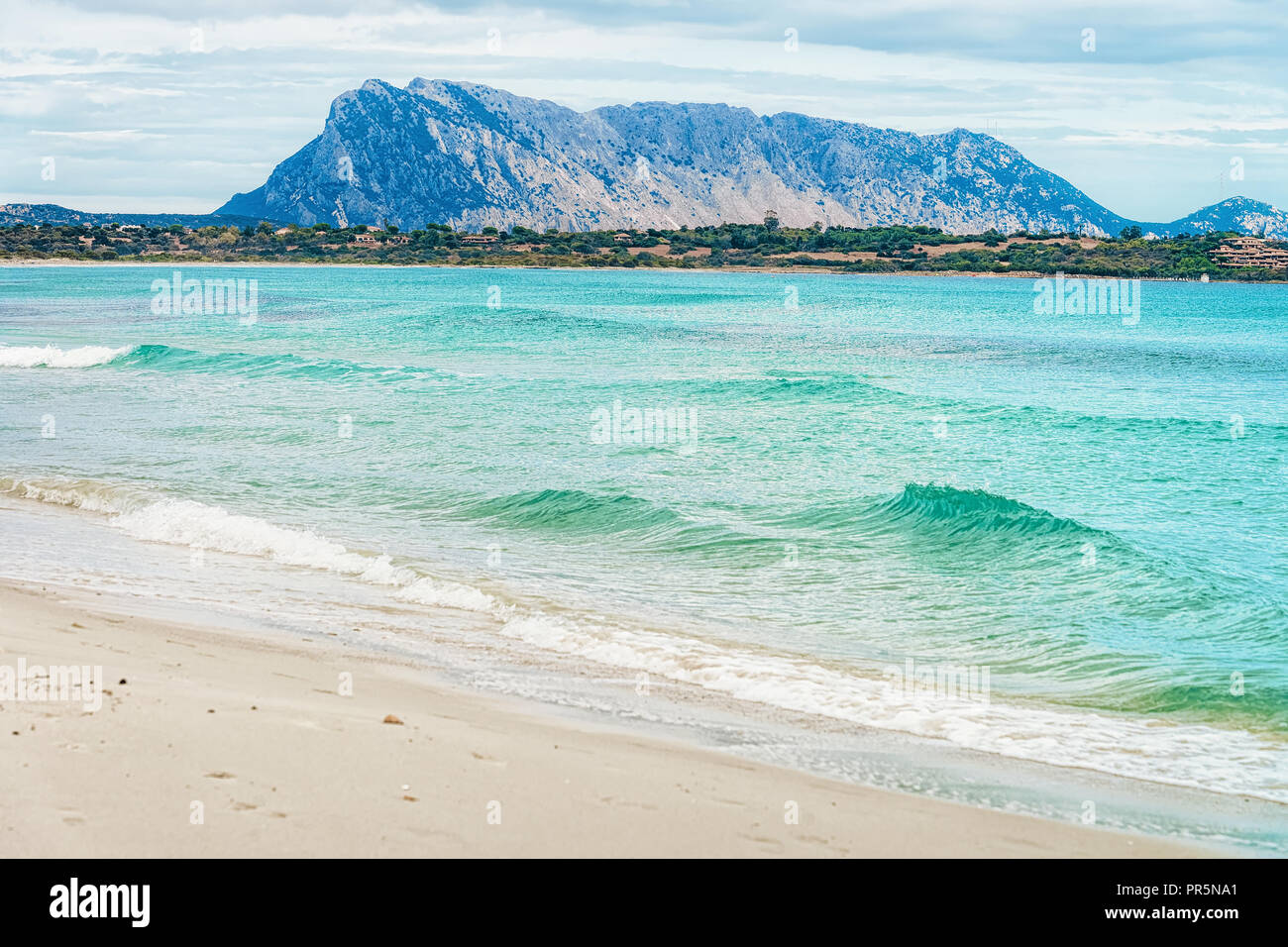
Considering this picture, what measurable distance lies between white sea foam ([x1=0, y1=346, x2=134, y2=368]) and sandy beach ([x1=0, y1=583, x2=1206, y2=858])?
30904 millimetres

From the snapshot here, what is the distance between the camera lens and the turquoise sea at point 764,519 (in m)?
9.07

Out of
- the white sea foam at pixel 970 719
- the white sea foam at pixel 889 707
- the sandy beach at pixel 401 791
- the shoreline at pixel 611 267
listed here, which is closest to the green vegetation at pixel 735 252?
the shoreline at pixel 611 267

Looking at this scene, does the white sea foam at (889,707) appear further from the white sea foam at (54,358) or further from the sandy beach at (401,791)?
the white sea foam at (54,358)

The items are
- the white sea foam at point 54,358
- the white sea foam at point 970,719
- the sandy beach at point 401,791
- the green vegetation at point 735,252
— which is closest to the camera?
the sandy beach at point 401,791

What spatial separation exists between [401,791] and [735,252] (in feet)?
591

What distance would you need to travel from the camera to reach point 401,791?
577 cm

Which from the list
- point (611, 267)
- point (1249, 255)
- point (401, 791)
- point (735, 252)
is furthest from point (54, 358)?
point (1249, 255)

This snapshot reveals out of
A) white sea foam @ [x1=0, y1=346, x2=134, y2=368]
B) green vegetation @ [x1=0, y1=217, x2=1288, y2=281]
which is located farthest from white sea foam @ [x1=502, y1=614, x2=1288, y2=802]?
green vegetation @ [x1=0, y1=217, x2=1288, y2=281]

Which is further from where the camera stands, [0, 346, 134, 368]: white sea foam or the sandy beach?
[0, 346, 134, 368]: white sea foam

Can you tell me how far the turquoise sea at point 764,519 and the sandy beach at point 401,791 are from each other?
1.79 m

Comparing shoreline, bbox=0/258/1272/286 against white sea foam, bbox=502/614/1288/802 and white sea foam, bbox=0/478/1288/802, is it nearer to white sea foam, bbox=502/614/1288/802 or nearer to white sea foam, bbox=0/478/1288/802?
white sea foam, bbox=0/478/1288/802

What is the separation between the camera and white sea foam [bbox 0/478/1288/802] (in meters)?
7.49
